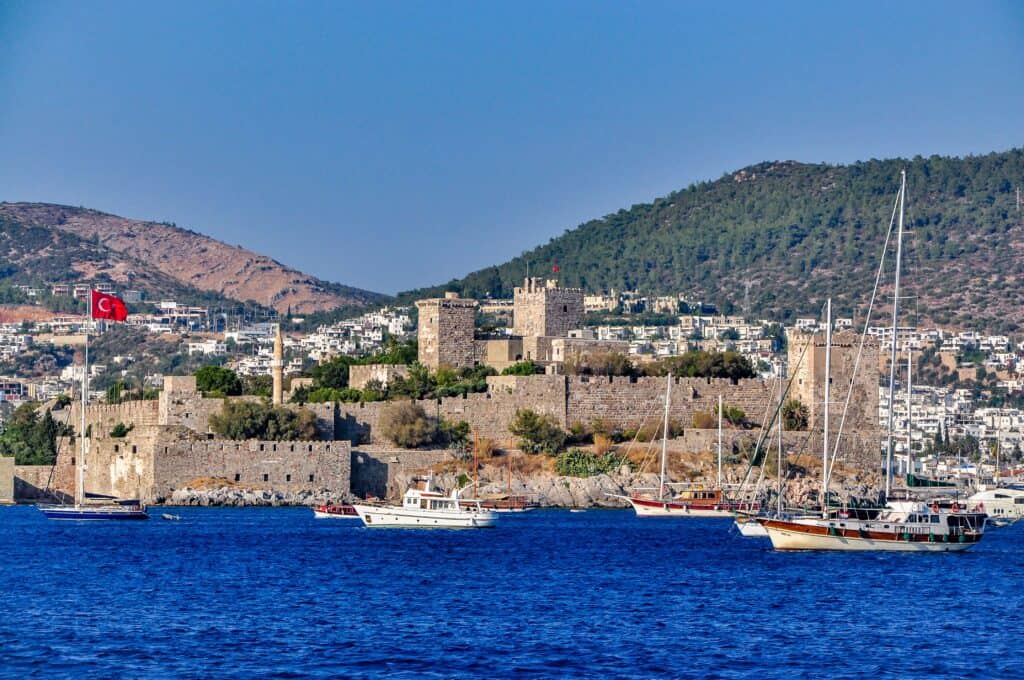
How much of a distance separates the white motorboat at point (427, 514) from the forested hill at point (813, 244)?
7228 centimetres

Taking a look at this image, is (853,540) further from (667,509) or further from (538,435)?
(538,435)

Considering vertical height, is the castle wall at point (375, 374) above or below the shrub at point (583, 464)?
above

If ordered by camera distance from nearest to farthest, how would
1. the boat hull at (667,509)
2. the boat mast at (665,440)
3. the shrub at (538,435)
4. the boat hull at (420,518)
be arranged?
the boat hull at (420,518) → the boat hull at (667,509) → the boat mast at (665,440) → the shrub at (538,435)

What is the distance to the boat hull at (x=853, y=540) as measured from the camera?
35500mm

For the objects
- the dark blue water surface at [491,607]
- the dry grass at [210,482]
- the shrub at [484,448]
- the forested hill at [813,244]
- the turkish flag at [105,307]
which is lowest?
the dark blue water surface at [491,607]

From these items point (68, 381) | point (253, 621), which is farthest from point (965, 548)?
point (68, 381)

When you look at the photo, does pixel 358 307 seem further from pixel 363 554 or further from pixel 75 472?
pixel 363 554

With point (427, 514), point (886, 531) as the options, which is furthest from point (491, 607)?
point (427, 514)

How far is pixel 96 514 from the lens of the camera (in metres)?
45.5

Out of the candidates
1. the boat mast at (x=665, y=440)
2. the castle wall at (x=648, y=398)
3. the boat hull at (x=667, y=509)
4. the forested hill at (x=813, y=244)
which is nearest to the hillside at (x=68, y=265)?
the forested hill at (x=813, y=244)

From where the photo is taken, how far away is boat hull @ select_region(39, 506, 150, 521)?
4534 cm

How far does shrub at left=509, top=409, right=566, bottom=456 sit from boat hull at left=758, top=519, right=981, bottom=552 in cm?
1673

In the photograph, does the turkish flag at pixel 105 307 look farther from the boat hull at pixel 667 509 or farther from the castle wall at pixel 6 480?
the boat hull at pixel 667 509

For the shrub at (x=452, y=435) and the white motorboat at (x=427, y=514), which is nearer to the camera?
the white motorboat at (x=427, y=514)
